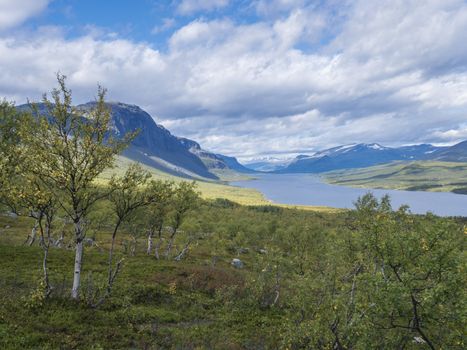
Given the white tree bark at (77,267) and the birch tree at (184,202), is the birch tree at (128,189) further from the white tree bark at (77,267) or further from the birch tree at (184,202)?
the birch tree at (184,202)

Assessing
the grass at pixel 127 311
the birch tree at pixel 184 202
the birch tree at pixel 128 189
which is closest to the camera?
the grass at pixel 127 311

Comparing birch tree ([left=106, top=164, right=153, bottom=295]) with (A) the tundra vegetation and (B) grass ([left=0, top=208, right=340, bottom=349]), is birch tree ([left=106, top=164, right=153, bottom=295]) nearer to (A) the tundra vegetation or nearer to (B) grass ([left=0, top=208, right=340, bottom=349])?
(A) the tundra vegetation

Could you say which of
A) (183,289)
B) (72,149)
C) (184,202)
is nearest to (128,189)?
(72,149)

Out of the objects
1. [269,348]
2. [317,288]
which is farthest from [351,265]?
[269,348]

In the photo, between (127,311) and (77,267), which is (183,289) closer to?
(127,311)

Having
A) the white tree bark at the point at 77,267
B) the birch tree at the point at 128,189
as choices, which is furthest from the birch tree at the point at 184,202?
the white tree bark at the point at 77,267

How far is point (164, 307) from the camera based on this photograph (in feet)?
115

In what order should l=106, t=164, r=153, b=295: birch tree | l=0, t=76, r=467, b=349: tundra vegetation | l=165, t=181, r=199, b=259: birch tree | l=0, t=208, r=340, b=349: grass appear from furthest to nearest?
l=165, t=181, r=199, b=259: birch tree
l=106, t=164, r=153, b=295: birch tree
l=0, t=208, r=340, b=349: grass
l=0, t=76, r=467, b=349: tundra vegetation

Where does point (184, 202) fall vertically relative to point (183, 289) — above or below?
above

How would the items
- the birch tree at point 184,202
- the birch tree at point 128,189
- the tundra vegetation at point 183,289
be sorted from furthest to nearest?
the birch tree at point 184,202
the birch tree at point 128,189
the tundra vegetation at point 183,289

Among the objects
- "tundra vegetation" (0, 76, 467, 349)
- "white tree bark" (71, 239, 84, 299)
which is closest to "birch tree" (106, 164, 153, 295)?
"tundra vegetation" (0, 76, 467, 349)

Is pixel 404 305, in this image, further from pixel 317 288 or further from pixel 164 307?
pixel 164 307

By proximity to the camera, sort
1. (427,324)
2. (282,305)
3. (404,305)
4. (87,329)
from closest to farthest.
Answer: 1. (404,305)
2. (427,324)
3. (87,329)
4. (282,305)

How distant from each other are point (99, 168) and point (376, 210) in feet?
86.3
